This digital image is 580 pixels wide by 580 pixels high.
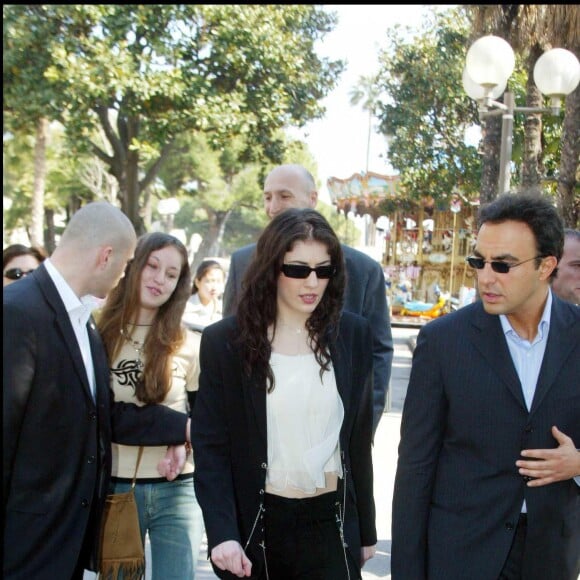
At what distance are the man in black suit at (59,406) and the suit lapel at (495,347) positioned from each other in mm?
1314

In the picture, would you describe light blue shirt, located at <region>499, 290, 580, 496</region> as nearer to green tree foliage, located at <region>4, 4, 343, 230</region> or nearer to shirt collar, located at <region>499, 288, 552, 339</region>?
shirt collar, located at <region>499, 288, 552, 339</region>

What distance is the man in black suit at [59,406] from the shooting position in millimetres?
2654

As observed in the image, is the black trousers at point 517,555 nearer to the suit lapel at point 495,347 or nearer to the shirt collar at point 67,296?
the suit lapel at point 495,347

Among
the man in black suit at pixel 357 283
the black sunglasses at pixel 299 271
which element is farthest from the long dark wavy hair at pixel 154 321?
the black sunglasses at pixel 299 271

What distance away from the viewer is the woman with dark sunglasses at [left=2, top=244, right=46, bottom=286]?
4992 millimetres

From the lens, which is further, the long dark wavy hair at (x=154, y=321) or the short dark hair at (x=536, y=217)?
the long dark wavy hair at (x=154, y=321)

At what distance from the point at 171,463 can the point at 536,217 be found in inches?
73.6

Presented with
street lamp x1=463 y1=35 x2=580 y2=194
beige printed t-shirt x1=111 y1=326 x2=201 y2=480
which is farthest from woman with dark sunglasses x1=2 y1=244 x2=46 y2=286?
street lamp x1=463 y1=35 x2=580 y2=194

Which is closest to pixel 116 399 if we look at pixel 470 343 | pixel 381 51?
pixel 470 343

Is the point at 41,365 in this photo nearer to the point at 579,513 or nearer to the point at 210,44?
the point at 579,513

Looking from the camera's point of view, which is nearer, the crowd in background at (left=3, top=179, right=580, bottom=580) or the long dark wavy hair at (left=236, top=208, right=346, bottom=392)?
the crowd in background at (left=3, top=179, right=580, bottom=580)

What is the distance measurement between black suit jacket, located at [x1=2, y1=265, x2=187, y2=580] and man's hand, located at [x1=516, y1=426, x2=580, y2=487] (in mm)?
1457

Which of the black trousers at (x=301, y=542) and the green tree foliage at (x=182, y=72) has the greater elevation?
the green tree foliage at (x=182, y=72)

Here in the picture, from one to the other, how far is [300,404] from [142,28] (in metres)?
15.2
